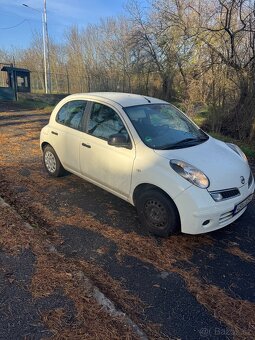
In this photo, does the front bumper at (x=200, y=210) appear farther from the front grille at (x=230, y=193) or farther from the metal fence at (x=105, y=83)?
the metal fence at (x=105, y=83)

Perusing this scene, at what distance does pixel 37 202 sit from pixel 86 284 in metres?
2.22

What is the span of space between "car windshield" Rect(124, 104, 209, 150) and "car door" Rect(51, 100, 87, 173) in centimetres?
99

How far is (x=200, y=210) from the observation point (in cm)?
334

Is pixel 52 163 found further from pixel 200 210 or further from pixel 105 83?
pixel 105 83

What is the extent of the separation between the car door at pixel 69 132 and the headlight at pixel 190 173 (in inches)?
73.1

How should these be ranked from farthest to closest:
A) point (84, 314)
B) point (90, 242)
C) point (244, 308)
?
point (90, 242)
point (244, 308)
point (84, 314)

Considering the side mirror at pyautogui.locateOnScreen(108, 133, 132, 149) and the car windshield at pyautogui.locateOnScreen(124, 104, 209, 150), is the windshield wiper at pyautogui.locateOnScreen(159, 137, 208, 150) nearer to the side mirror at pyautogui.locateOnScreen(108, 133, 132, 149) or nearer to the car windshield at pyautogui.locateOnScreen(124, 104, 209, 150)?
the car windshield at pyautogui.locateOnScreen(124, 104, 209, 150)

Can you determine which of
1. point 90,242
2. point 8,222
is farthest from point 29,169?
point 90,242

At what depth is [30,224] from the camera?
3998 millimetres

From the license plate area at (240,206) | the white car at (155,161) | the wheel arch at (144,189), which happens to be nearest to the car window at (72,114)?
the white car at (155,161)

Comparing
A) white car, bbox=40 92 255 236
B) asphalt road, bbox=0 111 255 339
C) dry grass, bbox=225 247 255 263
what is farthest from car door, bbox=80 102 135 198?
dry grass, bbox=225 247 255 263

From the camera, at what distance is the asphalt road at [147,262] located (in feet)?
8.23

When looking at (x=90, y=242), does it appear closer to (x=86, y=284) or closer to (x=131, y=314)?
(x=86, y=284)

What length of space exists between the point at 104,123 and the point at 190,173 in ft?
5.46
